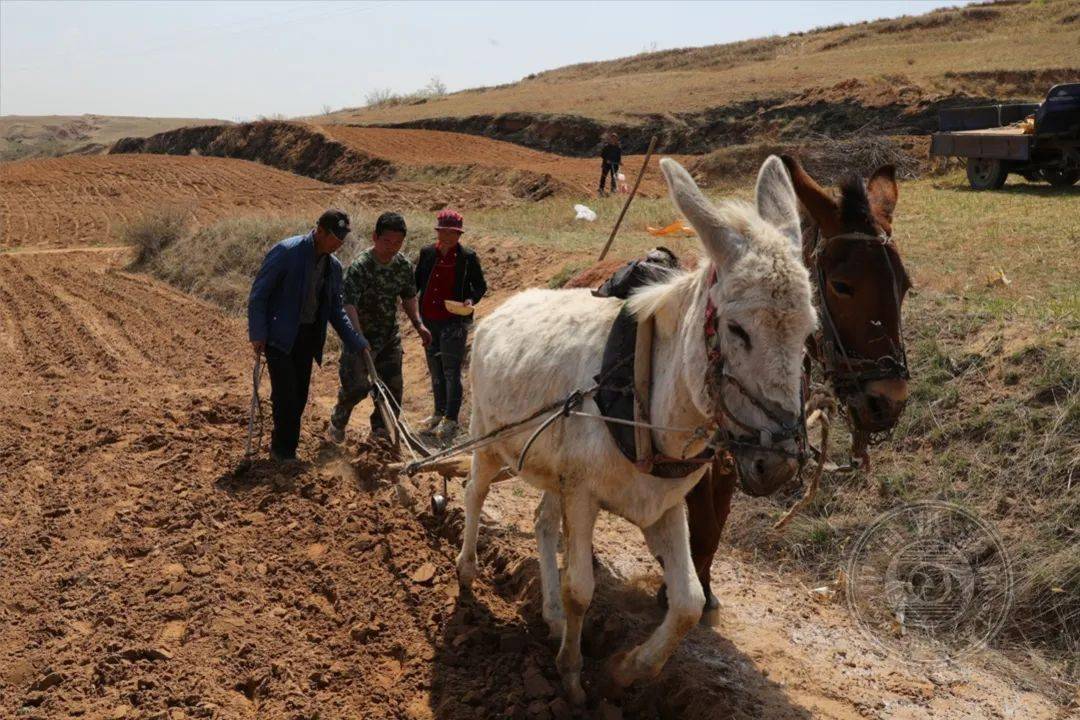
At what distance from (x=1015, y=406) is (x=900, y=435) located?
2.61 feet

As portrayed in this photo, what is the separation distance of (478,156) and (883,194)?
29.2 meters

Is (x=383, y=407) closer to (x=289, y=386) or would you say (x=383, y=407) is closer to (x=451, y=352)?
(x=289, y=386)

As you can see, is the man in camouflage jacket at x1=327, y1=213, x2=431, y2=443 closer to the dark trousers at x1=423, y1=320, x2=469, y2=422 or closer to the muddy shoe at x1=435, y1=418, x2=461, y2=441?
the dark trousers at x1=423, y1=320, x2=469, y2=422

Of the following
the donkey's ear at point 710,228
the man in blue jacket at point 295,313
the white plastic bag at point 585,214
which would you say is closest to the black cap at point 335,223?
the man in blue jacket at point 295,313

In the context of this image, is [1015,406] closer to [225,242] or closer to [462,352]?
[462,352]

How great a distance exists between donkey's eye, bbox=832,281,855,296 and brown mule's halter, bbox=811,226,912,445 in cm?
7

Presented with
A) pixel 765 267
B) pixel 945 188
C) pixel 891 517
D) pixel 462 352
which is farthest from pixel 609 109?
pixel 765 267

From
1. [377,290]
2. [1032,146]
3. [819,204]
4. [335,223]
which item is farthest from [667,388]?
[1032,146]

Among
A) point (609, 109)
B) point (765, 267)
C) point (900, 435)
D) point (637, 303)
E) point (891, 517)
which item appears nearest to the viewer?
point (765, 267)

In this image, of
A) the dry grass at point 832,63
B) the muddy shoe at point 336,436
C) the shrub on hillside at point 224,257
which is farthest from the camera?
the dry grass at point 832,63

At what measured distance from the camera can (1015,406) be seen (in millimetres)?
6805

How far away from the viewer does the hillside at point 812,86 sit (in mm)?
31025

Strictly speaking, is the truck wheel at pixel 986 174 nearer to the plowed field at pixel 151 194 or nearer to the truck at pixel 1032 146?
the truck at pixel 1032 146

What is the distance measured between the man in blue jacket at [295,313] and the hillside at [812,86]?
2480 centimetres
